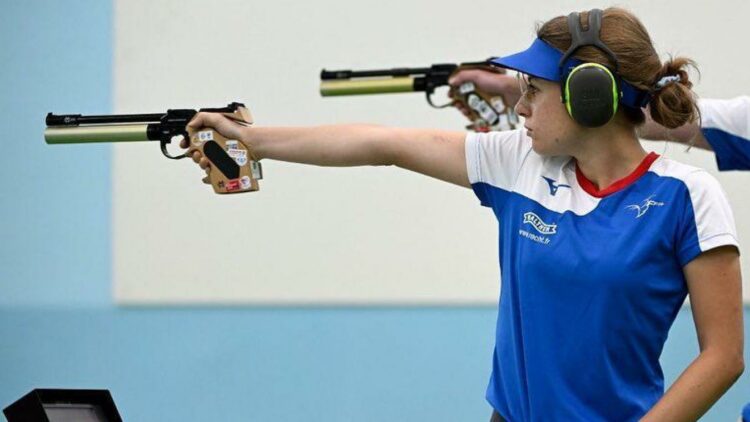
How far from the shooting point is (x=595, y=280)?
69.0 inches

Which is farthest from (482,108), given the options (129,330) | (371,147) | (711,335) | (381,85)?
(129,330)

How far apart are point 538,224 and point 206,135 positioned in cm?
84

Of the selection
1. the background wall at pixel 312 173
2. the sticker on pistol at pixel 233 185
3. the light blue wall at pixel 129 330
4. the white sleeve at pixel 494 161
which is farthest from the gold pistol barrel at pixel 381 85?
the white sleeve at pixel 494 161

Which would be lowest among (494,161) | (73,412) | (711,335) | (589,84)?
(73,412)

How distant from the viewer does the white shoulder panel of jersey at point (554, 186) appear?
72.3 inches

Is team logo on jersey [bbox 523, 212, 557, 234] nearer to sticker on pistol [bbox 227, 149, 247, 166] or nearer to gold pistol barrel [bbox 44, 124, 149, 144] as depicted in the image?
sticker on pistol [bbox 227, 149, 247, 166]

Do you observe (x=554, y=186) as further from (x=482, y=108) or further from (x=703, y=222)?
(x=482, y=108)

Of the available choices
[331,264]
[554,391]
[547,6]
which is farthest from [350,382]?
[554,391]

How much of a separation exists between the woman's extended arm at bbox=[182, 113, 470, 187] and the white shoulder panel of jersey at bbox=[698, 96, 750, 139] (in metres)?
0.85

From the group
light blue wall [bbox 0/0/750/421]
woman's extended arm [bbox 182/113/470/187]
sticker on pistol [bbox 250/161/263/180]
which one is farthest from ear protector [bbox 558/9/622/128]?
light blue wall [bbox 0/0/750/421]

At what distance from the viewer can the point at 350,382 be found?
4.08m

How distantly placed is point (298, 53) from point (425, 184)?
71 cm

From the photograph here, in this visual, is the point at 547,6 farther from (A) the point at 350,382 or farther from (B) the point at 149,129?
(B) the point at 149,129

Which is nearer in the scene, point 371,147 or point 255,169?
point 371,147
